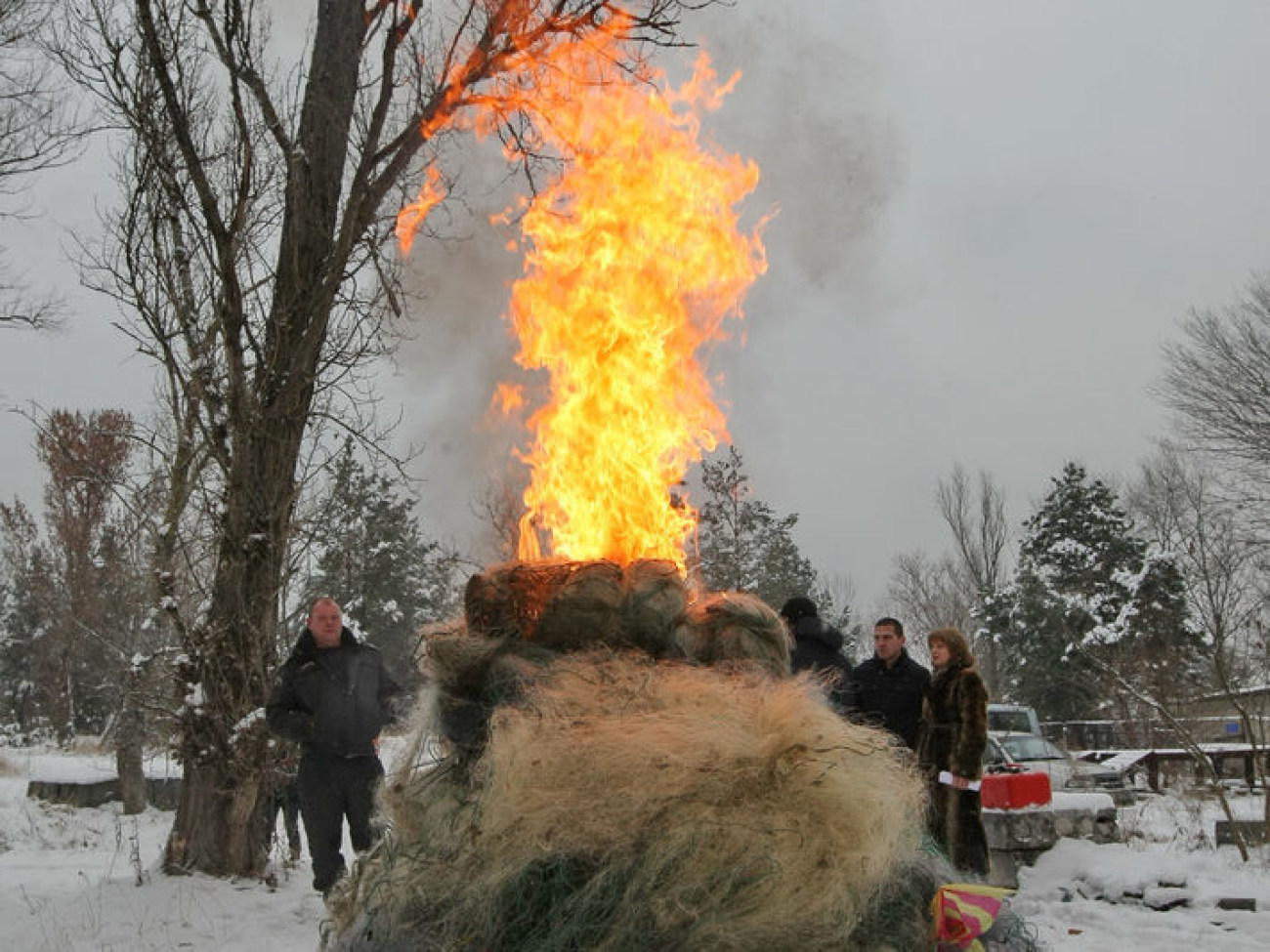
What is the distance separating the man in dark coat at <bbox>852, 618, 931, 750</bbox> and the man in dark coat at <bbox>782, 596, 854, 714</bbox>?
534 mm

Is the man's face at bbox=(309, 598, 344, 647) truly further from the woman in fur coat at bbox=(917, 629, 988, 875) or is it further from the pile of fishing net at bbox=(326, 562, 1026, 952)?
the woman in fur coat at bbox=(917, 629, 988, 875)

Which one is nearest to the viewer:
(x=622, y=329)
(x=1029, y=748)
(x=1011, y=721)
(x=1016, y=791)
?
(x=622, y=329)

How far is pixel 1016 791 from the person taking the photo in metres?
8.66

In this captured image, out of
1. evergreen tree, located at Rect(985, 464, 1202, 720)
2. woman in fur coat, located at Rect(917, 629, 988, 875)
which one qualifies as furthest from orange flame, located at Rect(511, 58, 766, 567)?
evergreen tree, located at Rect(985, 464, 1202, 720)

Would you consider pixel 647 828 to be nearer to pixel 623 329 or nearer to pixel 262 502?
pixel 623 329

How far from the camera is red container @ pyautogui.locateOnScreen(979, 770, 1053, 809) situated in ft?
28.3

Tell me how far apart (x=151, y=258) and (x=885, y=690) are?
6.71 m

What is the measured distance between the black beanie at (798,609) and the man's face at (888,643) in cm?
61

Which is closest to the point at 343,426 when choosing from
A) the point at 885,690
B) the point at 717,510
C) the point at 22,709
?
the point at 885,690

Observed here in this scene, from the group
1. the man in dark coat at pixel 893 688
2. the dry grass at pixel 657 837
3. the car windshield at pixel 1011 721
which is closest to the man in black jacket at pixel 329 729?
the dry grass at pixel 657 837

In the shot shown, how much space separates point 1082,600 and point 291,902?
81.5 feet

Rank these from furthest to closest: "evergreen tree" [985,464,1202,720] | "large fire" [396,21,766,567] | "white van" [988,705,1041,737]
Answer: "evergreen tree" [985,464,1202,720] < "white van" [988,705,1041,737] < "large fire" [396,21,766,567]

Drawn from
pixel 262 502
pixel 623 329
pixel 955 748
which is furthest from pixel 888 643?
pixel 262 502

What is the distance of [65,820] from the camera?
480 inches
